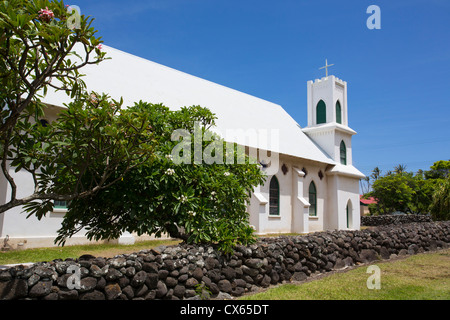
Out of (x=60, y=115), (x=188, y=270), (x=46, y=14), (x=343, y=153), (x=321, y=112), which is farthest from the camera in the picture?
(x=321, y=112)

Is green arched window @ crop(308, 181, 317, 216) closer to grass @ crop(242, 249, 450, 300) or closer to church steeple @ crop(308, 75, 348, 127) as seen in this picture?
church steeple @ crop(308, 75, 348, 127)

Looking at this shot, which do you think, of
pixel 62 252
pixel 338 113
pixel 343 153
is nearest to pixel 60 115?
pixel 62 252

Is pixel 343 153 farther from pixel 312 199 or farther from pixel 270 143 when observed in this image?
pixel 270 143

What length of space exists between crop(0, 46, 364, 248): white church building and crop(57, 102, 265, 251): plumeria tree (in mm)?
5846

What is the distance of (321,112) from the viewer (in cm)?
3080

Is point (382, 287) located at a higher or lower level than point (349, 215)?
lower

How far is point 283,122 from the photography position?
90.6 feet

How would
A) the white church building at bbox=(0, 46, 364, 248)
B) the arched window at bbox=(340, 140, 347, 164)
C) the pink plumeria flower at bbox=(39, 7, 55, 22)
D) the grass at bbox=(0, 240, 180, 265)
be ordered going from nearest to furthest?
1. the pink plumeria flower at bbox=(39, 7, 55, 22)
2. the grass at bbox=(0, 240, 180, 265)
3. the white church building at bbox=(0, 46, 364, 248)
4. the arched window at bbox=(340, 140, 347, 164)

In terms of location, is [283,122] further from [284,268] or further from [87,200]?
[87,200]

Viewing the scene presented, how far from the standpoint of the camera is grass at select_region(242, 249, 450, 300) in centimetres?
780

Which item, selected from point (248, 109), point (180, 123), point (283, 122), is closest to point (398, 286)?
point (180, 123)

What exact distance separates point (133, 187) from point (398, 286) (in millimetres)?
6930

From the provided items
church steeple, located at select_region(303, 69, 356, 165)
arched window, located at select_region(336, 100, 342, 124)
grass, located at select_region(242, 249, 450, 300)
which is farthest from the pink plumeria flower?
arched window, located at select_region(336, 100, 342, 124)

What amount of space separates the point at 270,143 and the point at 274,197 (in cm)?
362
